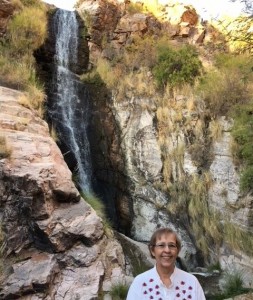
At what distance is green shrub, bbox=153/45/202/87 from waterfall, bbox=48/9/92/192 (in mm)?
2299

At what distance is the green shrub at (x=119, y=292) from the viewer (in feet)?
16.0

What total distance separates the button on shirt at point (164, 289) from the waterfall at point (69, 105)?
21.4 feet

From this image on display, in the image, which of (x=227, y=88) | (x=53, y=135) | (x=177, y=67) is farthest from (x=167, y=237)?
(x=177, y=67)


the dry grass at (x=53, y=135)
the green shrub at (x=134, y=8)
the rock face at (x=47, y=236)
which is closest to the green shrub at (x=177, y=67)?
the dry grass at (x=53, y=135)

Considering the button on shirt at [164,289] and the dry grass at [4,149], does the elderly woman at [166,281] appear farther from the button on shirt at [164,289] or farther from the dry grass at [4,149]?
the dry grass at [4,149]

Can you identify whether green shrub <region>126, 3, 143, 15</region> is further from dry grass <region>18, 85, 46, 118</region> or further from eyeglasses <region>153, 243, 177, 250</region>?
eyeglasses <region>153, 243, 177, 250</region>

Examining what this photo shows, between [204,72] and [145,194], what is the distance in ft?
11.8

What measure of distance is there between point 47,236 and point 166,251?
326 cm

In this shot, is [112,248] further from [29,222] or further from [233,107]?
[233,107]

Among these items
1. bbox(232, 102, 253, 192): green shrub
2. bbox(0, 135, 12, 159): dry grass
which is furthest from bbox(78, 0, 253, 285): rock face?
bbox(0, 135, 12, 159): dry grass

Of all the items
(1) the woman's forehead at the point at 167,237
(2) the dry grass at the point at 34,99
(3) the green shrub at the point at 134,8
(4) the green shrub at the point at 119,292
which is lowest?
(4) the green shrub at the point at 119,292

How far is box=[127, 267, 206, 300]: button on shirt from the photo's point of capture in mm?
2398

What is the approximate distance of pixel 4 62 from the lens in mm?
9633

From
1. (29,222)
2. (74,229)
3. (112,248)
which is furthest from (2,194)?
(112,248)
